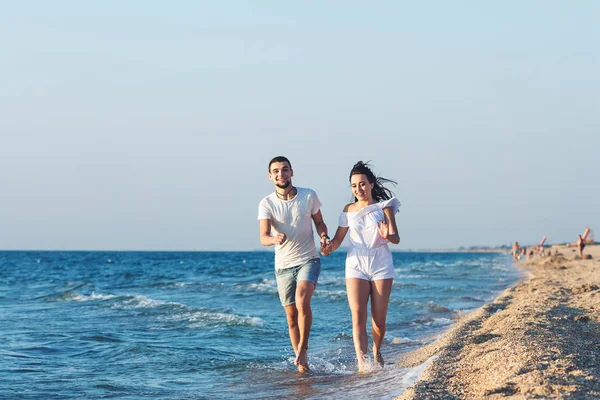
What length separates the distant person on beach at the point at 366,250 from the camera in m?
6.74

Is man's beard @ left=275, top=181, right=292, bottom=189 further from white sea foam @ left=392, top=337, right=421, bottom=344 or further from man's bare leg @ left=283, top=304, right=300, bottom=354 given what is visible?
white sea foam @ left=392, top=337, right=421, bottom=344

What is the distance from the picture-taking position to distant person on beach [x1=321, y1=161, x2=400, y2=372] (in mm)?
6742

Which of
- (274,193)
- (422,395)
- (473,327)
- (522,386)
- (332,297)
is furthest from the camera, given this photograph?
(332,297)

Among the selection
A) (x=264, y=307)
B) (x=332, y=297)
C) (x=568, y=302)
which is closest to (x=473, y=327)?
(x=568, y=302)

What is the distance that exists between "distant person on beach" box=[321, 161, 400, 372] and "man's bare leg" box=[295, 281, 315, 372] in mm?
454

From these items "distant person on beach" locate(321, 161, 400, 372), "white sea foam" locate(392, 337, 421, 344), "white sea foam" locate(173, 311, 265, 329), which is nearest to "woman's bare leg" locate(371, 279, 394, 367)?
"distant person on beach" locate(321, 161, 400, 372)

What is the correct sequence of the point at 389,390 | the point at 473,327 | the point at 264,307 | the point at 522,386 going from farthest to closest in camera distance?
1. the point at 264,307
2. the point at 473,327
3. the point at 389,390
4. the point at 522,386

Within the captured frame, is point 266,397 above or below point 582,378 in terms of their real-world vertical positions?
below

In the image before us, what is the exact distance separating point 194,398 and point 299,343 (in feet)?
4.32

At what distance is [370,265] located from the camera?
265 inches

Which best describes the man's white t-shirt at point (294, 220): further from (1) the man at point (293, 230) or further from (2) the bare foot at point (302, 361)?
(2) the bare foot at point (302, 361)

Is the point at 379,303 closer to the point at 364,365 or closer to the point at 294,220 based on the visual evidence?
the point at 364,365

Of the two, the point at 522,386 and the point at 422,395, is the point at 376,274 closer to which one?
the point at 422,395

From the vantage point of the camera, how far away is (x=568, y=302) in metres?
11.0
